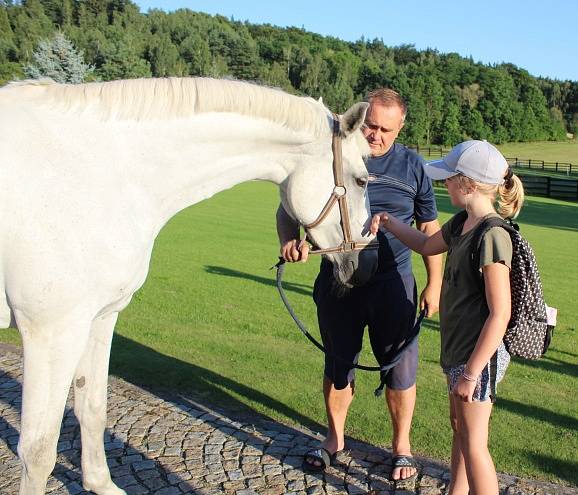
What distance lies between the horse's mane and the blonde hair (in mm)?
840

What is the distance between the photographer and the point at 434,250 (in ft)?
11.4

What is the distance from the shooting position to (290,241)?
12.0ft

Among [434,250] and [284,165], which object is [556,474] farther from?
[284,165]

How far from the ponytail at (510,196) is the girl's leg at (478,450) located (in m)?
1.00

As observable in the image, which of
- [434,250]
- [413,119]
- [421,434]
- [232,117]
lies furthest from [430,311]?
[413,119]

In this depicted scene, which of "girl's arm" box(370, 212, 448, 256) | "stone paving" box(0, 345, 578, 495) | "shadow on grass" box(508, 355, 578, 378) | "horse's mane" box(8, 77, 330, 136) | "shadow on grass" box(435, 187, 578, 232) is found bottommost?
"stone paving" box(0, 345, 578, 495)

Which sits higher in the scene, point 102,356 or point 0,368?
point 102,356

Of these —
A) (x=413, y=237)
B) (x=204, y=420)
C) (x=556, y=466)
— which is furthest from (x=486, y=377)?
(x=204, y=420)

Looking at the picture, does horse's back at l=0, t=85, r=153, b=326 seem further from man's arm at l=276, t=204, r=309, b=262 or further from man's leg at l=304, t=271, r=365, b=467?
man's leg at l=304, t=271, r=365, b=467

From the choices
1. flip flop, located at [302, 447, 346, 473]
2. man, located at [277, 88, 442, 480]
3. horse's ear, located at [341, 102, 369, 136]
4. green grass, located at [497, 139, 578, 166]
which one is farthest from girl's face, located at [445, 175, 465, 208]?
green grass, located at [497, 139, 578, 166]

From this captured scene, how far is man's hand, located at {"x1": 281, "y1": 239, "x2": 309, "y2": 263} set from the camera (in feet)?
11.5

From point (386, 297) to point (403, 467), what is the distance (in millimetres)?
1134

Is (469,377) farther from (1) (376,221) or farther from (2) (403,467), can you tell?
(2) (403,467)

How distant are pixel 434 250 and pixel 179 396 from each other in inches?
107
